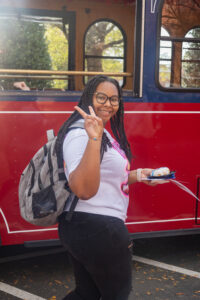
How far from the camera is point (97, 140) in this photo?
1720mm

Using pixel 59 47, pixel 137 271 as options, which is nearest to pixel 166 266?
pixel 137 271

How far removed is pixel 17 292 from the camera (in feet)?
11.5

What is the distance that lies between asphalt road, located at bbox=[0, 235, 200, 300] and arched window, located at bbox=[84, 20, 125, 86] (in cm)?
233

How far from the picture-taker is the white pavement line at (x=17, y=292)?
3.41 m

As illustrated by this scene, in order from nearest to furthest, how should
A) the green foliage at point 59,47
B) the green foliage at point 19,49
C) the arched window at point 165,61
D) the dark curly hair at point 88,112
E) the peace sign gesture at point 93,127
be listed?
1. the peace sign gesture at point 93,127
2. the dark curly hair at point 88,112
3. the arched window at point 165,61
4. the green foliage at point 59,47
5. the green foliage at point 19,49

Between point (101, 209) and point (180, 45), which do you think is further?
point (180, 45)

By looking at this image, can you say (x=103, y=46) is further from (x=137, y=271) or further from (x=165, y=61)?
(x=137, y=271)

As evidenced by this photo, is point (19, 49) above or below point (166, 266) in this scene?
above

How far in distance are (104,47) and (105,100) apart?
3.51 m

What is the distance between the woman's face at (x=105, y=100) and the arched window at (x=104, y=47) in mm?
3276

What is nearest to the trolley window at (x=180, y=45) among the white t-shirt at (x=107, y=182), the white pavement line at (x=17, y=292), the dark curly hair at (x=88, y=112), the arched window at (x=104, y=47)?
the dark curly hair at (x=88, y=112)

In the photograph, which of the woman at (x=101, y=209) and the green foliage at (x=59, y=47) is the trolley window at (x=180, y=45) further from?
the green foliage at (x=59, y=47)

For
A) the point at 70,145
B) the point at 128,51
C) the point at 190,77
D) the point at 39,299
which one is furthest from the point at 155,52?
the point at 39,299

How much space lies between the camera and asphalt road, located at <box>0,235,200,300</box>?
351 cm
